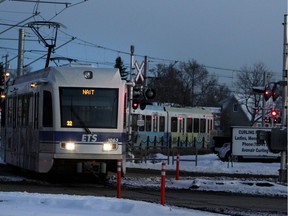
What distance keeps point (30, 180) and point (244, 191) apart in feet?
21.9

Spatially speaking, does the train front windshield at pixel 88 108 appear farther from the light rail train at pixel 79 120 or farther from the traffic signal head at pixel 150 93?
the traffic signal head at pixel 150 93

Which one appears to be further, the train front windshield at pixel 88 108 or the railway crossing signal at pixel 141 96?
the railway crossing signal at pixel 141 96

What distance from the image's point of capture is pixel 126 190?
1709 centimetres

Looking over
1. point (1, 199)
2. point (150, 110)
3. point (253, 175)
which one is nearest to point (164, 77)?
point (150, 110)

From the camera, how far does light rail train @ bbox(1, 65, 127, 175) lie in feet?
55.9

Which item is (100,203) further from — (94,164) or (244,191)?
(244,191)

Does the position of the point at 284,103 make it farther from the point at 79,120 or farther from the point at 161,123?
the point at 161,123

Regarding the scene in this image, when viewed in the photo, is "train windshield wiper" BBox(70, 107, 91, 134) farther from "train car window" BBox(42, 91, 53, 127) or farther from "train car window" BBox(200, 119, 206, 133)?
"train car window" BBox(200, 119, 206, 133)

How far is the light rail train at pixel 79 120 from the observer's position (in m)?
17.0

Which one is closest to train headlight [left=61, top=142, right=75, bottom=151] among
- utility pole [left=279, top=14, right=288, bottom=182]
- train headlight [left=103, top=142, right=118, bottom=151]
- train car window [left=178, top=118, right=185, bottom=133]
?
train headlight [left=103, top=142, right=118, bottom=151]

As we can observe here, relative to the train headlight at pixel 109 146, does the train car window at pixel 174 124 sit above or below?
above

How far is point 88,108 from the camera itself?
56.8 feet

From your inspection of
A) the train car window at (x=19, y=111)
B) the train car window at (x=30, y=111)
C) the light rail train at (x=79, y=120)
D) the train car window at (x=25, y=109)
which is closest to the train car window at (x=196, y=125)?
the train car window at (x=19, y=111)

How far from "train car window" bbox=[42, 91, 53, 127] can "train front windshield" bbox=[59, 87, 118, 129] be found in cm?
33
